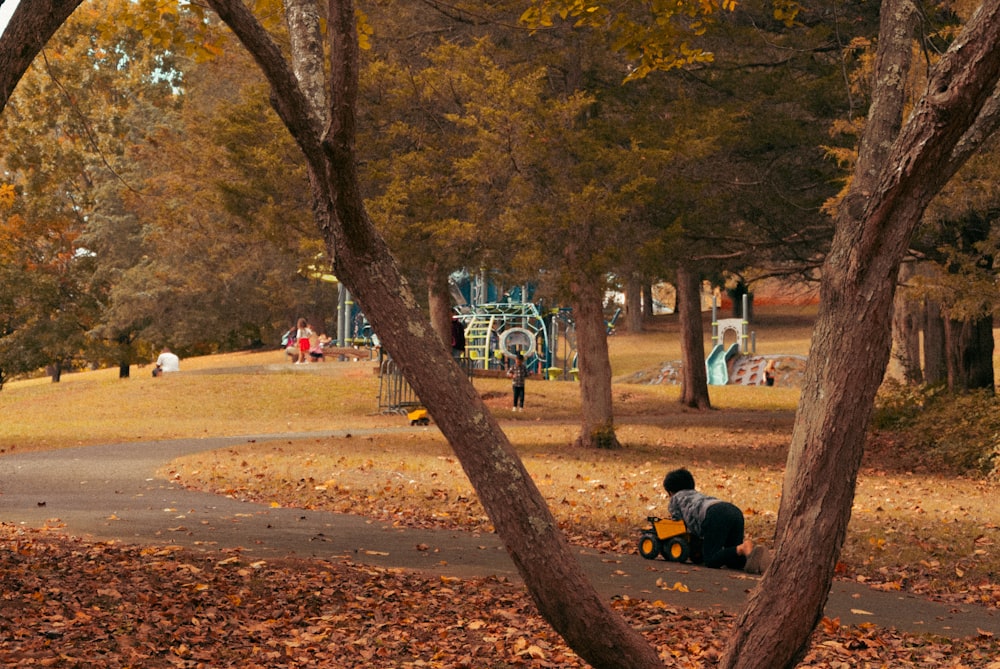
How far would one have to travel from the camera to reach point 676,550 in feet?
31.8

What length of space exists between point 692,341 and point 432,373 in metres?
24.7

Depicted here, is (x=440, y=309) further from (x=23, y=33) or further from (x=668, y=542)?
(x=23, y=33)

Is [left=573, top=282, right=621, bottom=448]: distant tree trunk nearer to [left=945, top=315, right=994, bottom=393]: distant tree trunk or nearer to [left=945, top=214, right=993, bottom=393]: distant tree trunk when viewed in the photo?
[left=945, top=214, right=993, bottom=393]: distant tree trunk

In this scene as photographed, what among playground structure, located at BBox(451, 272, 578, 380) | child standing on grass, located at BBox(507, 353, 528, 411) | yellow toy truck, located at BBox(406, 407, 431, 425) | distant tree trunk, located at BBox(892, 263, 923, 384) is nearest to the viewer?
distant tree trunk, located at BBox(892, 263, 923, 384)

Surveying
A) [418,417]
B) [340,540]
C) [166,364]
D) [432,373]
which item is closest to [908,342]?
[418,417]

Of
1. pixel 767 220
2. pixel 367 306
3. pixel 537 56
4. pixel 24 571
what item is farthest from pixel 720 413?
pixel 367 306

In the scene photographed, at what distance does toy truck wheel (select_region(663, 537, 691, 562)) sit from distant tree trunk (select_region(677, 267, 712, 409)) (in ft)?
60.2

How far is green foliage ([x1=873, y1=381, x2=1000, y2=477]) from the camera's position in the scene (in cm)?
1804

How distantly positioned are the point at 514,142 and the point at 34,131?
10008mm

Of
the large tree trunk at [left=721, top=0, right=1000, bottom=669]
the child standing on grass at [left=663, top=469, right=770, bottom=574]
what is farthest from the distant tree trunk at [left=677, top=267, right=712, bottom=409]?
the large tree trunk at [left=721, top=0, right=1000, bottom=669]

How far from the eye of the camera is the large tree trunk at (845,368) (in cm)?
467

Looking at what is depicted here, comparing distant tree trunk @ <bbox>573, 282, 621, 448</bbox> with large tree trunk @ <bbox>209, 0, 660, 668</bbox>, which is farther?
distant tree trunk @ <bbox>573, 282, 621, 448</bbox>

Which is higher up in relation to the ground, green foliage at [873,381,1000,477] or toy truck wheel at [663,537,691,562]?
green foliage at [873,381,1000,477]

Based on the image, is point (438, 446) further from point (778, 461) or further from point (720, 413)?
point (720, 413)
